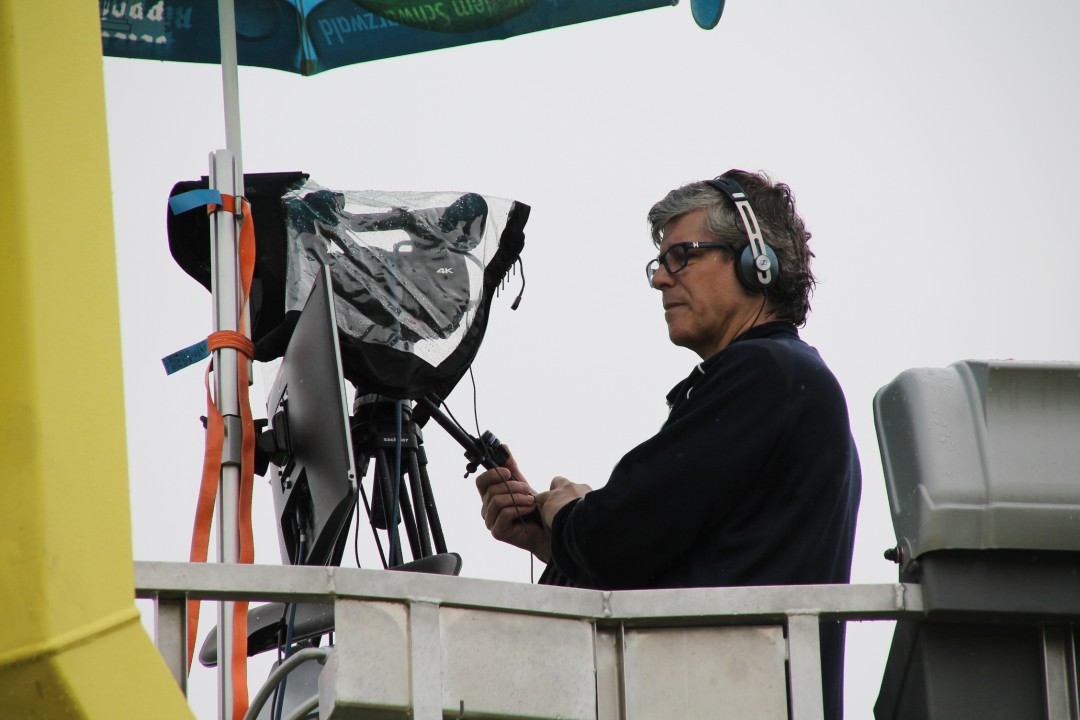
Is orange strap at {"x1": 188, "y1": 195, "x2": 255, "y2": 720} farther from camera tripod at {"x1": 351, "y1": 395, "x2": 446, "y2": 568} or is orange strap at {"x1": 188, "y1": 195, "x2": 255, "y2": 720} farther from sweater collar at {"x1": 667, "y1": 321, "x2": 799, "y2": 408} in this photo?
sweater collar at {"x1": 667, "y1": 321, "x2": 799, "y2": 408}

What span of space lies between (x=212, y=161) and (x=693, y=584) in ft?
6.18

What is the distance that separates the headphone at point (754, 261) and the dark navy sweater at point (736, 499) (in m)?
0.47

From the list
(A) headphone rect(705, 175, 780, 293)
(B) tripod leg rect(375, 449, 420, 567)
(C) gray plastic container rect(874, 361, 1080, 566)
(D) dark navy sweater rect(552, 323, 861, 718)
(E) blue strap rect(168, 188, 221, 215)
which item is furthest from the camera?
(B) tripod leg rect(375, 449, 420, 567)

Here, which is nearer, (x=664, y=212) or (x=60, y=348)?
(x=60, y=348)

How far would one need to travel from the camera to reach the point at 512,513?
343cm

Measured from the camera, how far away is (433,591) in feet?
6.94

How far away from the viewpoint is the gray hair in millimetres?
3387

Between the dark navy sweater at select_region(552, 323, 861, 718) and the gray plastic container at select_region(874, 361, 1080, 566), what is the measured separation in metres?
0.35

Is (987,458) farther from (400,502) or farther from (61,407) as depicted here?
(400,502)

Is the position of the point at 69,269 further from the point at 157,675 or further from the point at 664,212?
the point at 664,212

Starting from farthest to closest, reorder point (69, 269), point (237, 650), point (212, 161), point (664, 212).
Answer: point (212, 161) → point (664, 212) → point (237, 650) → point (69, 269)

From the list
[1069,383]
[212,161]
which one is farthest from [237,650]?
[1069,383]

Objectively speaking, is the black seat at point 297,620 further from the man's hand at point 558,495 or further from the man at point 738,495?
the man at point 738,495

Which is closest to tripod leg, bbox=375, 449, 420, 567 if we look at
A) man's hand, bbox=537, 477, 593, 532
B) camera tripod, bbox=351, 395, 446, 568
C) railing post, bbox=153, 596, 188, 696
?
camera tripod, bbox=351, 395, 446, 568
